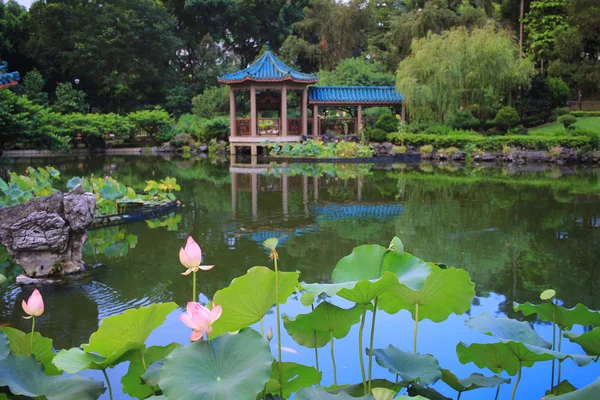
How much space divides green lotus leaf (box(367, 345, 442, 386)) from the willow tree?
16234 mm

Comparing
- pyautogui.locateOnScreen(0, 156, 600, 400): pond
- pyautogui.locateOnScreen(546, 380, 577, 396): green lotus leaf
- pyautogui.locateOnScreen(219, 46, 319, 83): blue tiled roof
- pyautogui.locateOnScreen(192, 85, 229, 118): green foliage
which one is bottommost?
pyautogui.locateOnScreen(0, 156, 600, 400): pond

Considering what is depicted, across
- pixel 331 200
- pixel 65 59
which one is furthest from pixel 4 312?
pixel 65 59

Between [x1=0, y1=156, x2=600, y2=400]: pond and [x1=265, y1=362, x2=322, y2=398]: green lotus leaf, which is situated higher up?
[x1=265, y1=362, x2=322, y2=398]: green lotus leaf

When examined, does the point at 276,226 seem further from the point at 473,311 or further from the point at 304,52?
the point at 304,52

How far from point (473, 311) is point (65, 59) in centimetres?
2318

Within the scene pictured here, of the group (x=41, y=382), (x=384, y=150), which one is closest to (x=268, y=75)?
(x=384, y=150)

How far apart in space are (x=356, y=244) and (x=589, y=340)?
3874 mm

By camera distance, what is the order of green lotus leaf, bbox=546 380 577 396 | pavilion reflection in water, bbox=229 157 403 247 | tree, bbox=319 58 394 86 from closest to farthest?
green lotus leaf, bbox=546 380 577 396, pavilion reflection in water, bbox=229 157 403 247, tree, bbox=319 58 394 86

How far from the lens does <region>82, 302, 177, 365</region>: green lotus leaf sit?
5.15 feet

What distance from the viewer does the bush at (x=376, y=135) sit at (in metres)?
17.5

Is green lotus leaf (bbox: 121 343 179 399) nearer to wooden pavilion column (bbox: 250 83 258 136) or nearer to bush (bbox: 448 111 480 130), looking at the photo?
wooden pavilion column (bbox: 250 83 258 136)

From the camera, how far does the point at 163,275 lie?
4.63 metres

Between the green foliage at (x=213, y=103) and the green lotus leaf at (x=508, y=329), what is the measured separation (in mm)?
22233

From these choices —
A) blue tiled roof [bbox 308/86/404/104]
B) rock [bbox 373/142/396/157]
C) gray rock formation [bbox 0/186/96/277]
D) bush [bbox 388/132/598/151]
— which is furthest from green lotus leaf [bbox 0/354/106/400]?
blue tiled roof [bbox 308/86/404/104]
